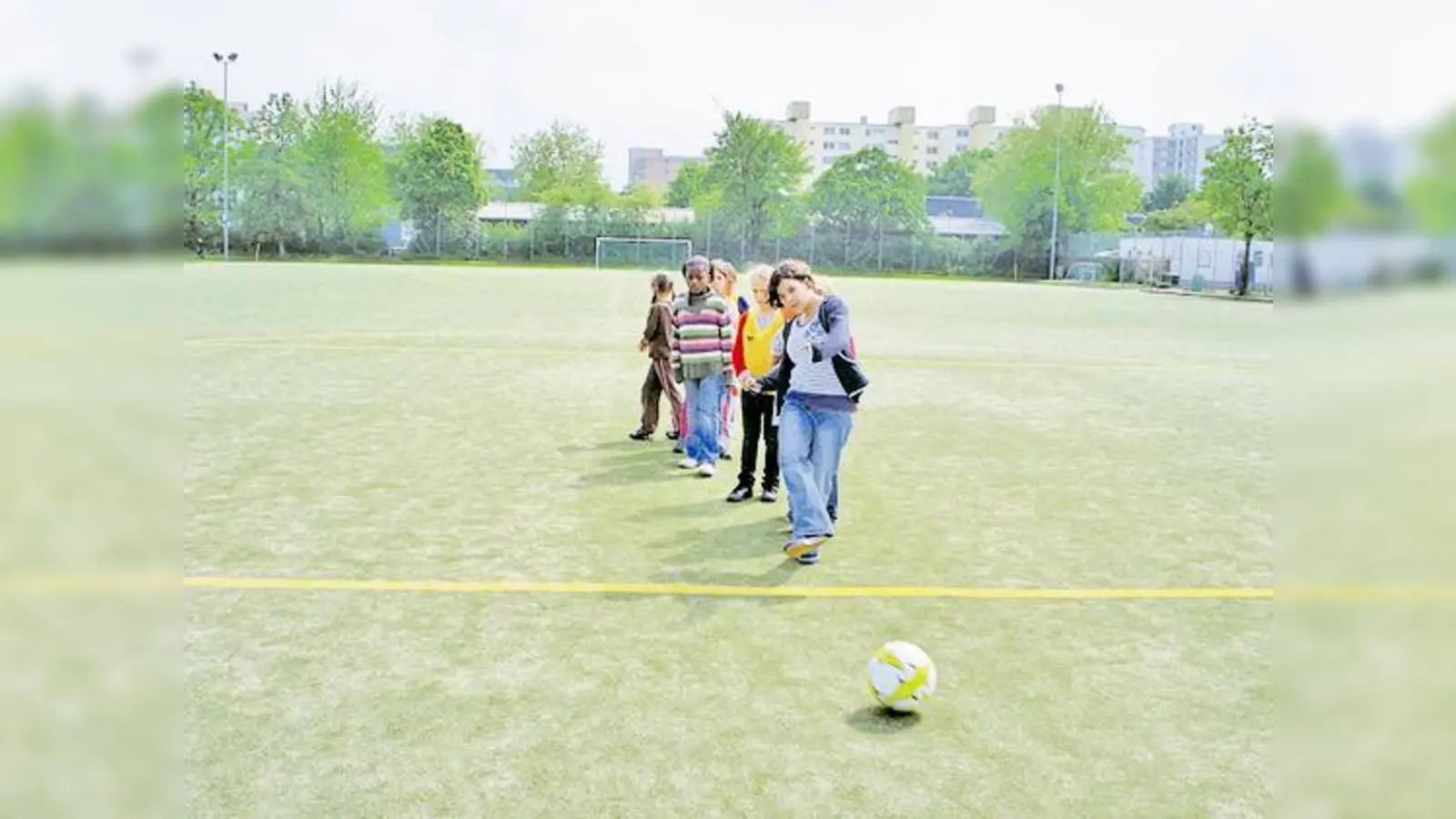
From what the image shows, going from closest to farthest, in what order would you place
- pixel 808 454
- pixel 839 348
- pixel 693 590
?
pixel 693 590 < pixel 839 348 < pixel 808 454

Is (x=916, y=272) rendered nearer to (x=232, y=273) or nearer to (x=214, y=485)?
(x=232, y=273)

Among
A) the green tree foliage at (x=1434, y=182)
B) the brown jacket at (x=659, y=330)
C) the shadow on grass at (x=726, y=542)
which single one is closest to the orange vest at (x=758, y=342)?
the shadow on grass at (x=726, y=542)

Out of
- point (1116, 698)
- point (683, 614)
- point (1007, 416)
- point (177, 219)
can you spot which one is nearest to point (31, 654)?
point (683, 614)

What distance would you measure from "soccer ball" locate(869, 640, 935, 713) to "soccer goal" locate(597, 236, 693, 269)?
6836cm

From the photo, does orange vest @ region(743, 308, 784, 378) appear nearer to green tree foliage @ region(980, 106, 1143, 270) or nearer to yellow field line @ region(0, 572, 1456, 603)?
yellow field line @ region(0, 572, 1456, 603)

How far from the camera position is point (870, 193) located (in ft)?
271

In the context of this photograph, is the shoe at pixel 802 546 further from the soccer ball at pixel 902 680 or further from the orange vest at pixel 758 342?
the soccer ball at pixel 902 680

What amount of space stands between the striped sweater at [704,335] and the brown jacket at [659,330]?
4.26 ft

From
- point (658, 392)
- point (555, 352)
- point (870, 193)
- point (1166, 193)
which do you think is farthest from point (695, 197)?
point (1166, 193)

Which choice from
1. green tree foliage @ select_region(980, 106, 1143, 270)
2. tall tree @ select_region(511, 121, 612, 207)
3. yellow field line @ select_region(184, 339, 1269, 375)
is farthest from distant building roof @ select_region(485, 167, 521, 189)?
yellow field line @ select_region(184, 339, 1269, 375)

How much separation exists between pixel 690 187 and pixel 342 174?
98.8 ft

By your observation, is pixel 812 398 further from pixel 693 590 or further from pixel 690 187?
pixel 690 187

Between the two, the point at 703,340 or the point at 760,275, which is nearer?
the point at 760,275

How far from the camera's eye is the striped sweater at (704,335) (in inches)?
405
